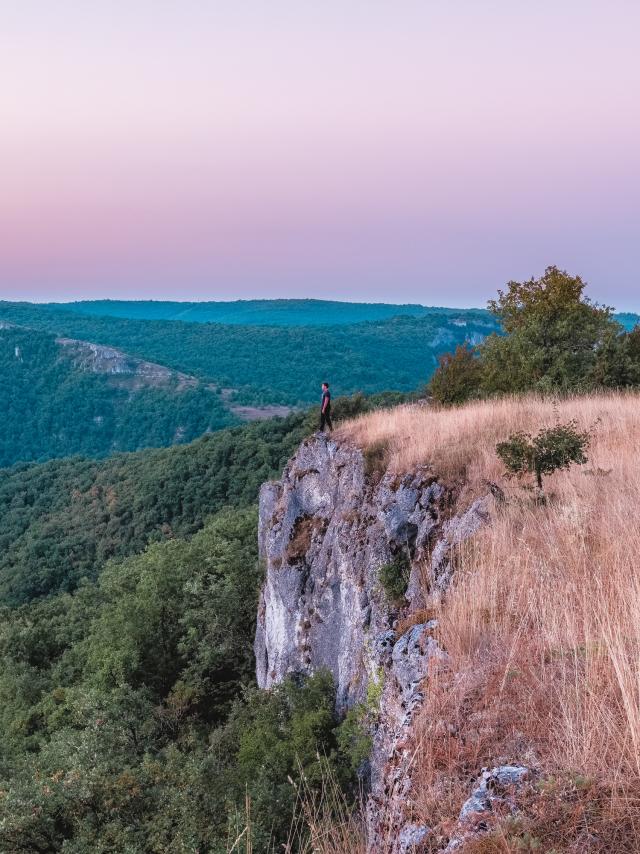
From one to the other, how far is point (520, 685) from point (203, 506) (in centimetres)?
6028

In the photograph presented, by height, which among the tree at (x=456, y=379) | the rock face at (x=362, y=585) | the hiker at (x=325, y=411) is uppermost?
the tree at (x=456, y=379)

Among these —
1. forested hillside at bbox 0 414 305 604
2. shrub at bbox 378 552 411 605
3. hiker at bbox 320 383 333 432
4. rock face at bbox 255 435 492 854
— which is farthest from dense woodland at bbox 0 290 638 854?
forested hillside at bbox 0 414 305 604

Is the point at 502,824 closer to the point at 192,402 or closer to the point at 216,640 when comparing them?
the point at 216,640

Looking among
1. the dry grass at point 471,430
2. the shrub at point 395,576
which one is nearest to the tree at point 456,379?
the dry grass at point 471,430

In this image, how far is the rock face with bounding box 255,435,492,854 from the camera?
13.7 feet

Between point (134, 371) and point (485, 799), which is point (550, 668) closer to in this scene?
point (485, 799)

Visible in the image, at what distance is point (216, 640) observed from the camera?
20.2 m

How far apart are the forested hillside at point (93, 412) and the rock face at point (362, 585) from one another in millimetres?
139841

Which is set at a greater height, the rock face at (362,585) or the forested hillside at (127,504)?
the rock face at (362,585)

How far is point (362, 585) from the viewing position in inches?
407

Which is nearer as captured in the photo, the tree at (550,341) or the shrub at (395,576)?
the shrub at (395,576)

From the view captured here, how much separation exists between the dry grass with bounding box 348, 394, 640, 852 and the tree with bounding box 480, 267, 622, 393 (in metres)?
13.1

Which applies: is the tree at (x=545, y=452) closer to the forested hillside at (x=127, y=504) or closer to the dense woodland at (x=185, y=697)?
the dense woodland at (x=185, y=697)

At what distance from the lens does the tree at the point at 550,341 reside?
19.3m
